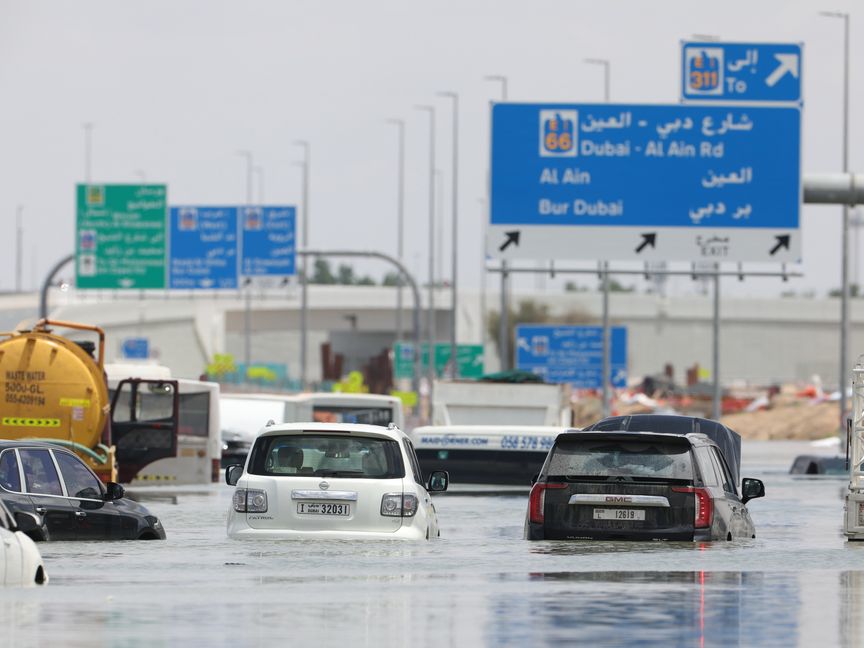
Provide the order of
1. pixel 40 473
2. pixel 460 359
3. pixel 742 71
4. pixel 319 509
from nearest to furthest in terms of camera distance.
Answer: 1. pixel 319 509
2. pixel 40 473
3. pixel 742 71
4. pixel 460 359

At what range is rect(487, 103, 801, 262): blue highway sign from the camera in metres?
41.2

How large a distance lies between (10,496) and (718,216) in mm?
25812

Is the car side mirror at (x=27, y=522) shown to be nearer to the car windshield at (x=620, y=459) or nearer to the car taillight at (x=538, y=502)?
the car taillight at (x=538, y=502)

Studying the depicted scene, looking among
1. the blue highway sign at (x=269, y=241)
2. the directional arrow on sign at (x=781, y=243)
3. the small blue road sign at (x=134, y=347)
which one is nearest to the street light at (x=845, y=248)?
the directional arrow on sign at (x=781, y=243)

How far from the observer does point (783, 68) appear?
41156mm

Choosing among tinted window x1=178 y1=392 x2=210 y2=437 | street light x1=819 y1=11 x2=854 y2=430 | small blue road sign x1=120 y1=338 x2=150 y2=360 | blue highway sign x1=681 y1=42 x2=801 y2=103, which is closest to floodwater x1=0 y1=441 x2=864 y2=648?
tinted window x1=178 y1=392 x2=210 y2=437

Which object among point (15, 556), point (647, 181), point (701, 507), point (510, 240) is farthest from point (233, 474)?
point (647, 181)

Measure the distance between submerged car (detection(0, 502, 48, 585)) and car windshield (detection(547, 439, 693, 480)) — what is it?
198 inches

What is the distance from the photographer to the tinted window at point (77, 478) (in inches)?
730

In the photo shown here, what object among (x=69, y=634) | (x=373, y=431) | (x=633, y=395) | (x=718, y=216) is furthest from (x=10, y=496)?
(x=633, y=395)

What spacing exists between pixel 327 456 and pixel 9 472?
272 cm

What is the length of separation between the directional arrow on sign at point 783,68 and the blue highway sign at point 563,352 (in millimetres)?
32207

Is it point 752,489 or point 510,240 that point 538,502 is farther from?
point 510,240

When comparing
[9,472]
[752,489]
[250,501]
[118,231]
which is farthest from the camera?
[118,231]
